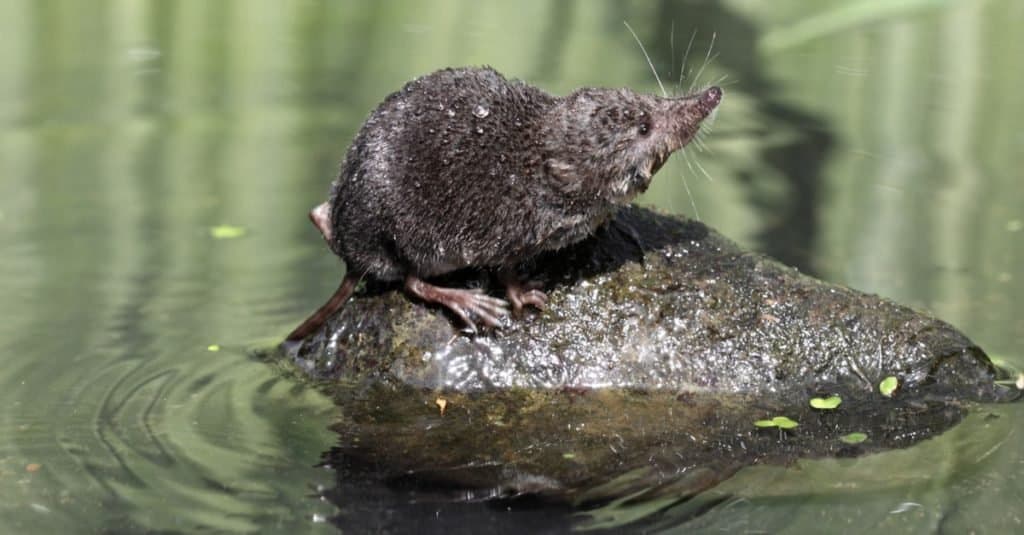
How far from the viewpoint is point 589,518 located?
4.21 meters

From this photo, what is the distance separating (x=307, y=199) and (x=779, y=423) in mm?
3507

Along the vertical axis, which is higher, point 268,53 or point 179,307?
point 268,53

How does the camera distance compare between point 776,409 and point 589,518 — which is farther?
point 776,409

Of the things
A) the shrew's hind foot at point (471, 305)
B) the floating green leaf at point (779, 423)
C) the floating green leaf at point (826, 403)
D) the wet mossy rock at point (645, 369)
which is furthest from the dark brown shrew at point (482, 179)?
the floating green leaf at point (826, 403)

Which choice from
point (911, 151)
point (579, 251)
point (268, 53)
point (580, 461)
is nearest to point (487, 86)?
point (579, 251)

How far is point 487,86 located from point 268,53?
456 cm

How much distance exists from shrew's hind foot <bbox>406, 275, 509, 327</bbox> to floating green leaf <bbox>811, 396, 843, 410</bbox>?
47.7 inches

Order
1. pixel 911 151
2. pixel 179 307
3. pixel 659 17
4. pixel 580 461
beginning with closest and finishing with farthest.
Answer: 1. pixel 580 461
2. pixel 179 307
3. pixel 911 151
4. pixel 659 17

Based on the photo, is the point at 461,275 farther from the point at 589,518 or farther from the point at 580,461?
the point at 589,518

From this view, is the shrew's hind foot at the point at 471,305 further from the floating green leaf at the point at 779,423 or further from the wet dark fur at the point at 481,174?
the floating green leaf at the point at 779,423

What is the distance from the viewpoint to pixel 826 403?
4.91 m

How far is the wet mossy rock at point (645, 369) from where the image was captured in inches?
186

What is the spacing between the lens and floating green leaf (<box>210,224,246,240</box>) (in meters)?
6.97

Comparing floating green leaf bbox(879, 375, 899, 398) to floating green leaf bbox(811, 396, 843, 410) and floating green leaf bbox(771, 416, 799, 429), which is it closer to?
floating green leaf bbox(811, 396, 843, 410)
